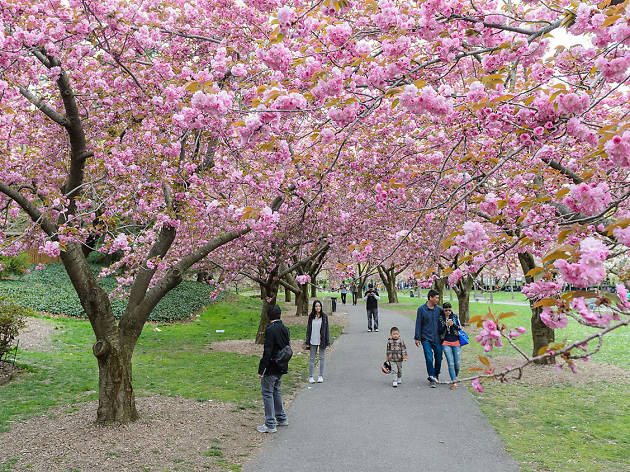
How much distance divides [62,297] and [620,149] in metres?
20.1

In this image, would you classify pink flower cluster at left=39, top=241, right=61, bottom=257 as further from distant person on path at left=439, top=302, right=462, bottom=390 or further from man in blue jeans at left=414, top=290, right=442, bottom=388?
distant person on path at left=439, top=302, right=462, bottom=390

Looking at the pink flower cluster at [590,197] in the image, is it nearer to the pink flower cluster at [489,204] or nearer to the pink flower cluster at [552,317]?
the pink flower cluster at [552,317]

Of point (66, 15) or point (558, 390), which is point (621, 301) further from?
point (558, 390)

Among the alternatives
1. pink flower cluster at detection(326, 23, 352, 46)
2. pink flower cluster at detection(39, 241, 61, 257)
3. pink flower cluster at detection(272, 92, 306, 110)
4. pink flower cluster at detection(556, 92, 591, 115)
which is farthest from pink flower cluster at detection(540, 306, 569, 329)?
pink flower cluster at detection(39, 241, 61, 257)

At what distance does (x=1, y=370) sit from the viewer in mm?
9453

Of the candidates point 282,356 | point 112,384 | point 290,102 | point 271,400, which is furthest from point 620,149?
point 112,384

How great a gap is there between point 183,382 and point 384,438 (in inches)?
205

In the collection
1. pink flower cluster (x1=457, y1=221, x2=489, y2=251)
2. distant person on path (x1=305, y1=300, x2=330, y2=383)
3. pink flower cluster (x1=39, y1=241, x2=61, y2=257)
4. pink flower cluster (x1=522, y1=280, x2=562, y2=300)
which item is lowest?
distant person on path (x1=305, y1=300, x2=330, y2=383)

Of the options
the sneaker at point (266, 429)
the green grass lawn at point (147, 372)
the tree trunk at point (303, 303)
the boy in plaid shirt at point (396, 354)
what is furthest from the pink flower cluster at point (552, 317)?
the tree trunk at point (303, 303)

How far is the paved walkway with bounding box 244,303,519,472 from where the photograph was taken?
5.02 m

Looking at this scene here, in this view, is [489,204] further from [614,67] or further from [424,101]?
[614,67]

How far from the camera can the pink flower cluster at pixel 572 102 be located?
2.92 meters

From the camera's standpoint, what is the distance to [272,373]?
6371mm

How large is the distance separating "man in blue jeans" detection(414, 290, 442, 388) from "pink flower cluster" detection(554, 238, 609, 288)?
22.7 feet
